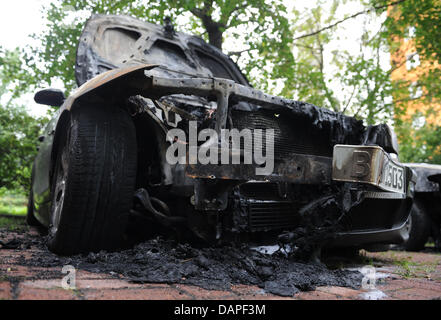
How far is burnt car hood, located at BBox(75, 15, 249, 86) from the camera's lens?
10.2 ft

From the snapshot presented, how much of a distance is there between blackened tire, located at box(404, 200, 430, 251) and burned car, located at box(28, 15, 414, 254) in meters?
2.40

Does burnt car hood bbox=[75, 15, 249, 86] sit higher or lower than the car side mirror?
higher

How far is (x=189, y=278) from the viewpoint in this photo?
188 centimetres

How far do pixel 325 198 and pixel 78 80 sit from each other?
6.32 feet

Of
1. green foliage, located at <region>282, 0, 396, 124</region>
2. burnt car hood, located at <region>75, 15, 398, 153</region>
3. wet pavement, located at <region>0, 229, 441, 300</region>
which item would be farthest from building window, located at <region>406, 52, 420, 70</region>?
wet pavement, located at <region>0, 229, 441, 300</region>

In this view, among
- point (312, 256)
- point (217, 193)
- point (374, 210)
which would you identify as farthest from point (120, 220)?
point (374, 210)

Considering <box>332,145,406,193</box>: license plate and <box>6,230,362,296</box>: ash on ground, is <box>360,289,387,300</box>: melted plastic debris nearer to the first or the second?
<box>6,230,362,296</box>: ash on ground

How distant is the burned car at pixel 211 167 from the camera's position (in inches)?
81.2

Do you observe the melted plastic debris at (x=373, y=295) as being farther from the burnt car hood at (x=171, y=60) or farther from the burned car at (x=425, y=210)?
the burned car at (x=425, y=210)

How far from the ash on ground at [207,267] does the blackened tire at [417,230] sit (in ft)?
10.4

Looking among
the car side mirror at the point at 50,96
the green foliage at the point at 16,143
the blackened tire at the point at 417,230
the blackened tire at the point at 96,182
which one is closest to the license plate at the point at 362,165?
the blackened tire at the point at 96,182

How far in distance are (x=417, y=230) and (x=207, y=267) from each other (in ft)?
12.9

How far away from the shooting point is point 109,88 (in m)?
2.26
